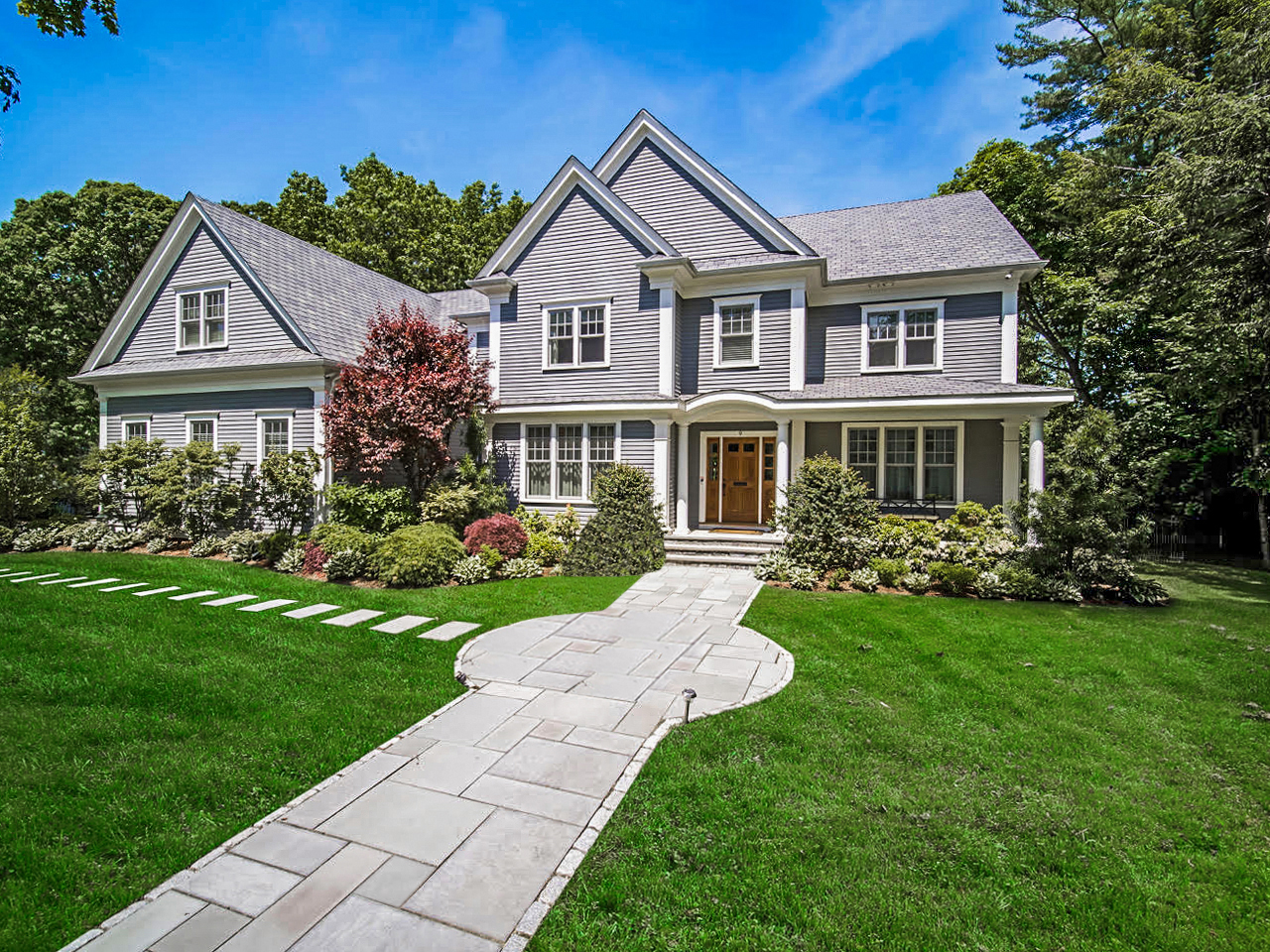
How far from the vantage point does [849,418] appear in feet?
43.8

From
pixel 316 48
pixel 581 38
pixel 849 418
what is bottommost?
pixel 849 418

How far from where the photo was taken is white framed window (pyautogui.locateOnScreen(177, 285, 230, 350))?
15703 mm

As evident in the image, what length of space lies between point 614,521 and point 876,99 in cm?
1151

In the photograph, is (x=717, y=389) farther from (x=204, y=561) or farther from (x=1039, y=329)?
(x=1039, y=329)

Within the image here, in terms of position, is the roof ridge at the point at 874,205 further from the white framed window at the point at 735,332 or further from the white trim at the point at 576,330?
the white trim at the point at 576,330

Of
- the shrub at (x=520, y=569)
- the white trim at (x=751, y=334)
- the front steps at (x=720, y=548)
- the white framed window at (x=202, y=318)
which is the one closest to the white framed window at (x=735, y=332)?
the white trim at (x=751, y=334)

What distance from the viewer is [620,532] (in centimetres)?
1233

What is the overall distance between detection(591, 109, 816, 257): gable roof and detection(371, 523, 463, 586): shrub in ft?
33.1

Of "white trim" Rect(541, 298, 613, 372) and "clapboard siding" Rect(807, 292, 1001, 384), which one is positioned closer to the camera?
"clapboard siding" Rect(807, 292, 1001, 384)

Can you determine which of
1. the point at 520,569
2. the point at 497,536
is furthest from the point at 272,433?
the point at 520,569

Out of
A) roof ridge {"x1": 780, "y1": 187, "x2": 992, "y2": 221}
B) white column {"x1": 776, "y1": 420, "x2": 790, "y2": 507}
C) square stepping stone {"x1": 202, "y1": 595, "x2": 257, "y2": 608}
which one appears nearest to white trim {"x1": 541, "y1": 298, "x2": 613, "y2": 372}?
white column {"x1": 776, "y1": 420, "x2": 790, "y2": 507}

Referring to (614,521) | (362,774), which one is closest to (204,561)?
(614,521)

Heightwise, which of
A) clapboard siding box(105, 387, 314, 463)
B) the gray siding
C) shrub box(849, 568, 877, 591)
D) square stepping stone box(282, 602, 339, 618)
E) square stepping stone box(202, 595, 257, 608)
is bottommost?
square stepping stone box(282, 602, 339, 618)

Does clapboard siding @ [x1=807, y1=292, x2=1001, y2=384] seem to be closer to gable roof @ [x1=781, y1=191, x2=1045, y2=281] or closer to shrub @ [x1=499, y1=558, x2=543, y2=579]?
gable roof @ [x1=781, y1=191, x2=1045, y2=281]
